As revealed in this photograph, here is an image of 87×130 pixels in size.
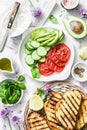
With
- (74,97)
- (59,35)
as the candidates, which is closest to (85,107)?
(74,97)

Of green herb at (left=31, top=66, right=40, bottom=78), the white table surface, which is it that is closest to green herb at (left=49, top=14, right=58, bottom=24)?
the white table surface

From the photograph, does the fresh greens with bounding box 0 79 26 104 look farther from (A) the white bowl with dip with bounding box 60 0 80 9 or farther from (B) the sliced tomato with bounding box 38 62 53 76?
(A) the white bowl with dip with bounding box 60 0 80 9

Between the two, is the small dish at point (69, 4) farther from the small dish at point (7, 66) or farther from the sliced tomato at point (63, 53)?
the small dish at point (7, 66)

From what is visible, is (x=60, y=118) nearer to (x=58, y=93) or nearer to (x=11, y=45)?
(x=58, y=93)

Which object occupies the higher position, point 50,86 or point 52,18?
point 52,18

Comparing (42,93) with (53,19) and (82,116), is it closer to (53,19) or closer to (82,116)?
(82,116)

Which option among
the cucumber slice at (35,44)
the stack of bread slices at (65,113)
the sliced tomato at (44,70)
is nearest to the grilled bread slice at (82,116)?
the stack of bread slices at (65,113)
